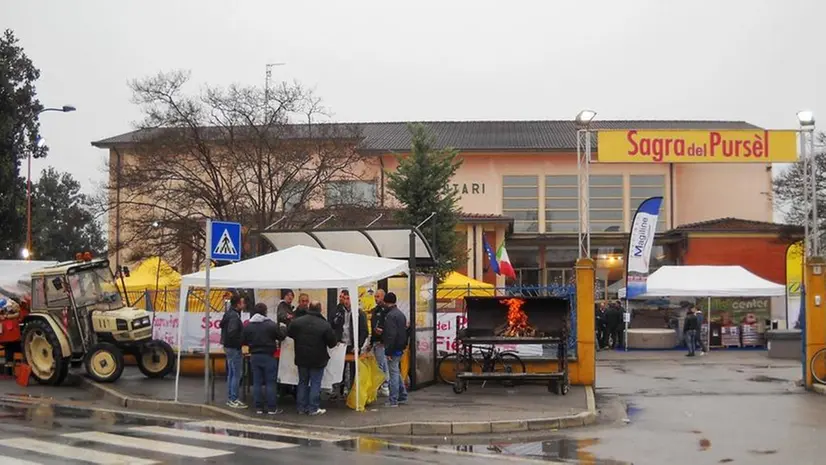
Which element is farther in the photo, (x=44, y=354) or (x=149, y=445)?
(x=44, y=354)

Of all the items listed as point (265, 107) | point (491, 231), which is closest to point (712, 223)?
point (491, 231)

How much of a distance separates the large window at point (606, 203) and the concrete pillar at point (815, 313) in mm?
31653

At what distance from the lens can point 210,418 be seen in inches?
585

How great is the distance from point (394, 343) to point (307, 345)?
173 centimetres

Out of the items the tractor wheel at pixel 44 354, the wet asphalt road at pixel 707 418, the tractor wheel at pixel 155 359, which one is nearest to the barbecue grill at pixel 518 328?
the wet asphalt road at pixel 707 418

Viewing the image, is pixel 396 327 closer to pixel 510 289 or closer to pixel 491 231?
pixel 510 289

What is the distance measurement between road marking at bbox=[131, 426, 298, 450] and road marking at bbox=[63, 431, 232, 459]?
572 mm

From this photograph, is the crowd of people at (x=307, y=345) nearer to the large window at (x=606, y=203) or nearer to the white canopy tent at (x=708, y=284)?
the white canopy tent at (x=708, y=284)

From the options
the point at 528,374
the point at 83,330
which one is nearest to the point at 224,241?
the point at 83,330

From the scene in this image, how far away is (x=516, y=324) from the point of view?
17.9 metres

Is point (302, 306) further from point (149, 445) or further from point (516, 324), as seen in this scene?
point (516, 324)

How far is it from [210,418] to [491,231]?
33605 mm

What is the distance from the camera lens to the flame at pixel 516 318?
1786cm

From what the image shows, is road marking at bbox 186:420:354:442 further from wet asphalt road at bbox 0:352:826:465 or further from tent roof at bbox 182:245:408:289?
tent roof at bbox 182:245:408:289
